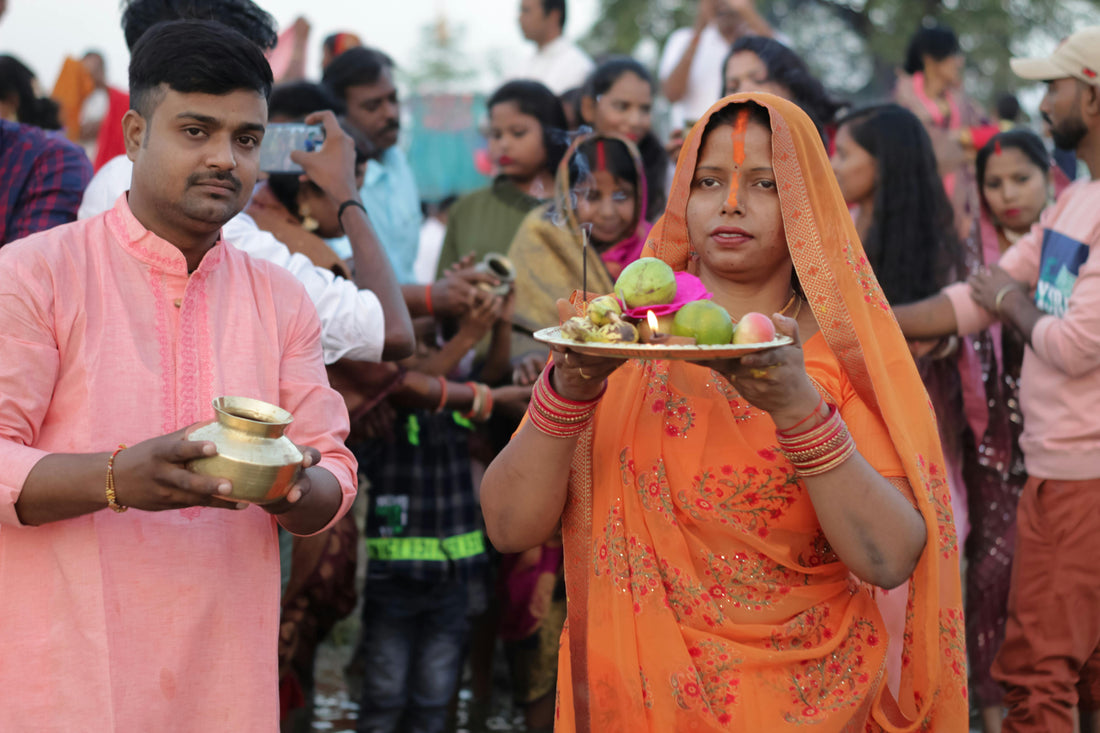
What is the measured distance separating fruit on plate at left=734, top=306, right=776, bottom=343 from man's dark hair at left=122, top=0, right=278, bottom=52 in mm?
1976

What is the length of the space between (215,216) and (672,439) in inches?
45.0

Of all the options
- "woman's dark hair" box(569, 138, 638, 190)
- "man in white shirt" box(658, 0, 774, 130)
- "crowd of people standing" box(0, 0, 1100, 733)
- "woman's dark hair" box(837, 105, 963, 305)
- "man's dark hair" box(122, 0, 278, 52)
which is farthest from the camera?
"man in white shirt" box(658, 0, 774, 130)

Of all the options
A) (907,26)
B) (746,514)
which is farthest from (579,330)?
(907,26)

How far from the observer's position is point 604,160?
16.9 ft

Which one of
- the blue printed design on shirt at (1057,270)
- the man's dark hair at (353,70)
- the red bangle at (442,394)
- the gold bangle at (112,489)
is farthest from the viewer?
the man's dark hair at (353,70)

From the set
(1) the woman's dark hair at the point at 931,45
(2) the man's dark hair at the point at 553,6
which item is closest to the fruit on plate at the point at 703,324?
(2) the man's dark hair at the point at 553,6

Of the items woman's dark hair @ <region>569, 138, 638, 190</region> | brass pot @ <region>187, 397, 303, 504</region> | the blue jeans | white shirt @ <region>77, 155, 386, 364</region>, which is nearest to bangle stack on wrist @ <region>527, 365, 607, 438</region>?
brass pot @ <region>187, 397, 303, 504</region>

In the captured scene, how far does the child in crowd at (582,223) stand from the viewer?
5141 millimetres

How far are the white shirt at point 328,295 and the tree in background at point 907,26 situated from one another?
25.0 metres

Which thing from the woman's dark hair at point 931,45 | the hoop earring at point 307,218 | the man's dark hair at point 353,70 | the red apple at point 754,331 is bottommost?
the red apple at point 754,331

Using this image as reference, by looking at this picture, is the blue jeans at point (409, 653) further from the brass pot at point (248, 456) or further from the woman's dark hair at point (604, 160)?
the brass pot at point (248, 456)

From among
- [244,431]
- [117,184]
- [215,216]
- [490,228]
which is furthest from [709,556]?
[490,228]

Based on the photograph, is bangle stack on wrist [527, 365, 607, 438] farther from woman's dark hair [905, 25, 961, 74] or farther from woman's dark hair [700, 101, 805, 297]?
woman's dark hair [905, 25, 961, 74]

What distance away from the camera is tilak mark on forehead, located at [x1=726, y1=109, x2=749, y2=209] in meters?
2.53
